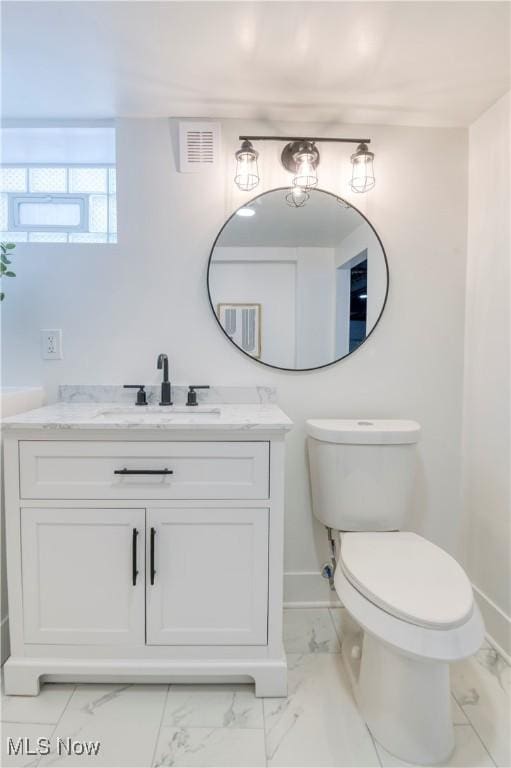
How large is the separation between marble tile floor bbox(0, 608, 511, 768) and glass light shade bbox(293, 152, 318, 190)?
5.94 ft

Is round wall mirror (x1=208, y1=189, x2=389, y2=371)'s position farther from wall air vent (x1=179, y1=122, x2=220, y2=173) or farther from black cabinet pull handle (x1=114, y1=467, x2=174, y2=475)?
black cabinet pull handle (x1=114, y1=467, x2=174, y2=475)

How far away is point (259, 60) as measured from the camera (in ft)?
4.36

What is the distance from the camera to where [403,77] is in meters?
1.41

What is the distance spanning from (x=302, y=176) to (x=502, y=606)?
5.87ft

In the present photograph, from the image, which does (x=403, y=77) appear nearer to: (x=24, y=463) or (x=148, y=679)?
(x=24, y=463)

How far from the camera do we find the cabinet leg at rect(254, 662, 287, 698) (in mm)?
1307

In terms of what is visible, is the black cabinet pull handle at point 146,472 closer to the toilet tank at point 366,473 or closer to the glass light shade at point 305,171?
A: the toilet tank at point 366,473

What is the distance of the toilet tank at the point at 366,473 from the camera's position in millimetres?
1492

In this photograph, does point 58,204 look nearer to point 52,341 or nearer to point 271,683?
point 52,341

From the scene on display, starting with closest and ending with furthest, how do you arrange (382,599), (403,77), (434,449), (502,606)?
1. (382,599)
2. (403,77)
3. (502,606)
4. (434,449)

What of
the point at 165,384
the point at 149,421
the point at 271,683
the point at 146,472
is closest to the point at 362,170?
the point at 165,384

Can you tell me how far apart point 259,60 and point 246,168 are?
0.36m

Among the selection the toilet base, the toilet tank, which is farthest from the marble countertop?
the toilet base

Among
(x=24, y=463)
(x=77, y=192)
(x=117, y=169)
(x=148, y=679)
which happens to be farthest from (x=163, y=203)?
(x=148, y=679)
